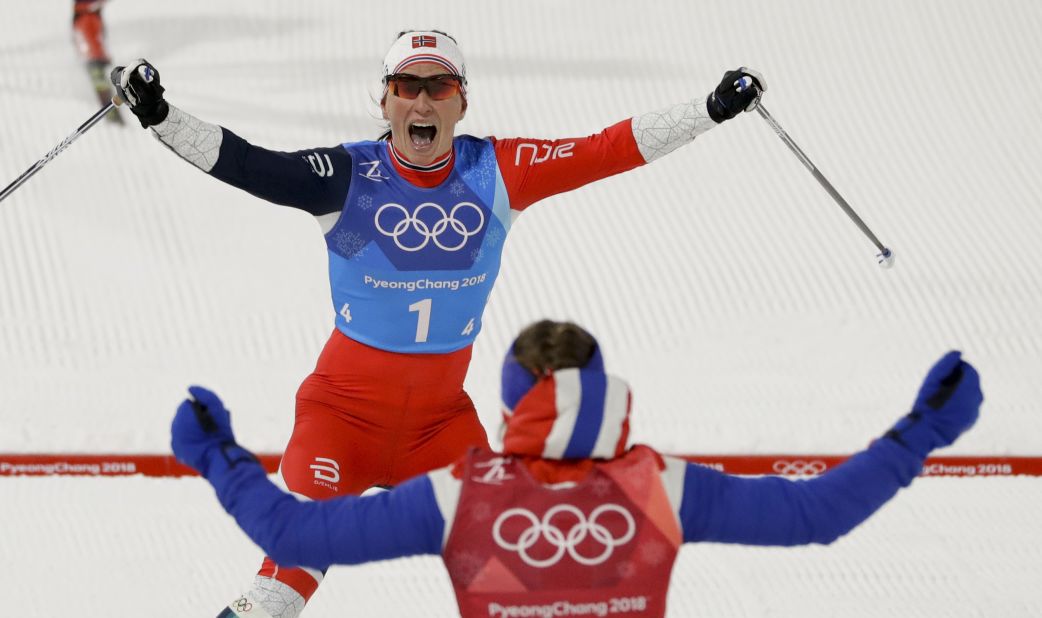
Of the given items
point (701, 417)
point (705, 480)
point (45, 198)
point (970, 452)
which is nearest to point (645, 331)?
point (701, 417)

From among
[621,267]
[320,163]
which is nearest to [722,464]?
[621,267]

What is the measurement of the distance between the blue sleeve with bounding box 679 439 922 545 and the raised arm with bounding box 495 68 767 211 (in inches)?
51.8

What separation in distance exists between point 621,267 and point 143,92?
11.2 feet

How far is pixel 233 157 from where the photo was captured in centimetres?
282

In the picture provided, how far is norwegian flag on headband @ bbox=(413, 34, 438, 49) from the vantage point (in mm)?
3047

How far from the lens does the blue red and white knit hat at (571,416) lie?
1878mm

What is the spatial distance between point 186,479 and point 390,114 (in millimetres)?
1877

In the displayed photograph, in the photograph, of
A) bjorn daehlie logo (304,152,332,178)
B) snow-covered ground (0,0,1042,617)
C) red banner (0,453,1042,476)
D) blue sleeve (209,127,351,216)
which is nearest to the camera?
blue sleeve (209,127,351,216)

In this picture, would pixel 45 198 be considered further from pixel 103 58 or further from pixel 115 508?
pixel 115 508

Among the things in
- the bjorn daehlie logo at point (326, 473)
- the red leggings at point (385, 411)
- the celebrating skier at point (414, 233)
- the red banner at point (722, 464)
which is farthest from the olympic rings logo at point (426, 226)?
the red banner at point (722, 464)

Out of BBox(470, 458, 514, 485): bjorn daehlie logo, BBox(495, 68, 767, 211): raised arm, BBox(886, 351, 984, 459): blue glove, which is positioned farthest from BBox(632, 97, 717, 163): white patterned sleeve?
BBox(470, 458, 514, 485): bjorn daehlie logo

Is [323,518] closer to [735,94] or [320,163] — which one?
[320,163]

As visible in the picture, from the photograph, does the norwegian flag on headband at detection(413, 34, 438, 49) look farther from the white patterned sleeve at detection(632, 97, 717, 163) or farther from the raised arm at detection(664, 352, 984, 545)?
the raised arm at detection(664, 352, 984, 545)

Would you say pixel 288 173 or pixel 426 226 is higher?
pixel 288 173
